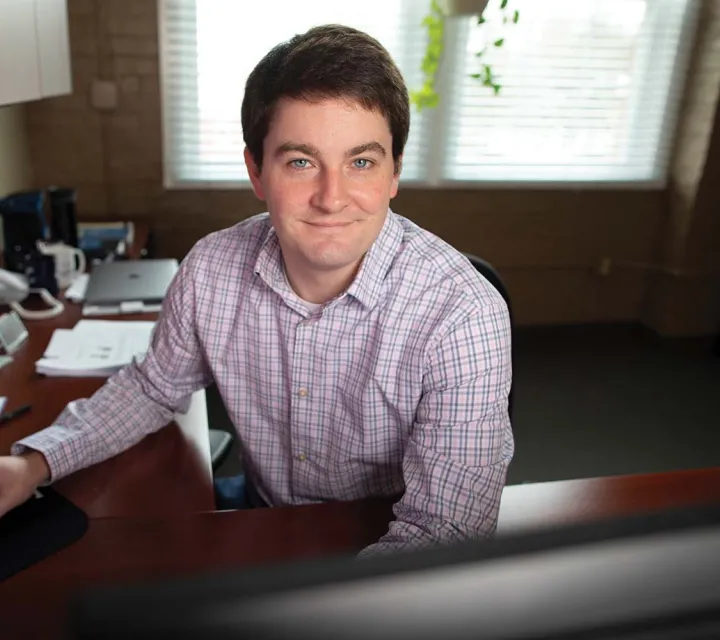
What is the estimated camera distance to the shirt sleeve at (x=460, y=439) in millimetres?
1048

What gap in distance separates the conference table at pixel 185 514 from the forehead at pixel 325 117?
2.00 ft

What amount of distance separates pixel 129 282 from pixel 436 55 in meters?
2.03

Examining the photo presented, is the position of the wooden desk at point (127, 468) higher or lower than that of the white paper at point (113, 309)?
higher

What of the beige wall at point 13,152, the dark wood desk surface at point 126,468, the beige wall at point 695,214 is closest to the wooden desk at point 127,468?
the dark wood desk surface at point 126,468

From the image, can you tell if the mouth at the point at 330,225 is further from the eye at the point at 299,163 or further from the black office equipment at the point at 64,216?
the black office equipment at the point at 64,216

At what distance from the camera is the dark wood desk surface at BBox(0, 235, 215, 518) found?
116 cm

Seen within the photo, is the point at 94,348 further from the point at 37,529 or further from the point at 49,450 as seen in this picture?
the point at 37,529

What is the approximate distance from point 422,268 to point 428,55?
253 centimetres

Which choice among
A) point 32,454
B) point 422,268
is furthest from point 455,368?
point 32,454

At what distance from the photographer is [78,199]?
11.1 feet

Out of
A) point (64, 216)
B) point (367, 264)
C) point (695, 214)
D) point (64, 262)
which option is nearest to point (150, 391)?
point (367, 264)

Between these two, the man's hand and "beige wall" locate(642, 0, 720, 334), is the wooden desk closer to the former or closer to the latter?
the man's hand

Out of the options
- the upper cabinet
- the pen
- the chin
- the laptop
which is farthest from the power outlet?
the pen

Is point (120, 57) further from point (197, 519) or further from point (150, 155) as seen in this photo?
point (197, 519)
